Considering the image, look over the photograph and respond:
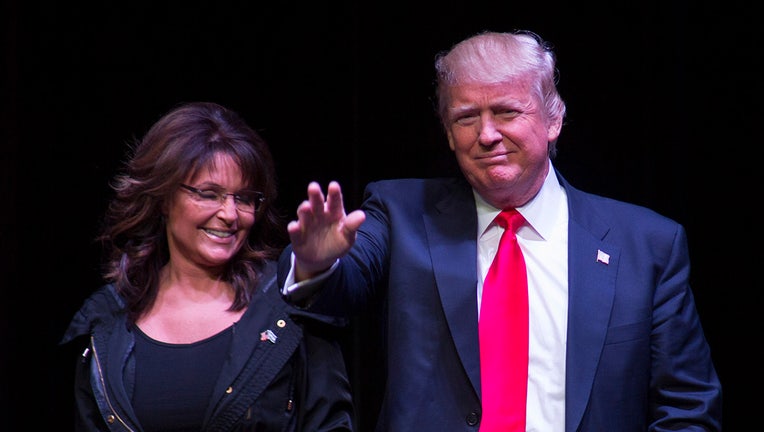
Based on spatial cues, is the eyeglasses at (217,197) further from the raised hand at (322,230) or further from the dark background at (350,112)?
the raised hand at (322,230)

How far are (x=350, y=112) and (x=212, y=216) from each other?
2.71 feet

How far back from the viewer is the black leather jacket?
2.39 metres

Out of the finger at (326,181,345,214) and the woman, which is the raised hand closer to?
the finger at (326,181,345,214)

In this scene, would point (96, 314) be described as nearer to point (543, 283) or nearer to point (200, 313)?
point (200, 313)

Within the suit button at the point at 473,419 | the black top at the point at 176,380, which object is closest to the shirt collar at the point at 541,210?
the suit button at the point at 473,419

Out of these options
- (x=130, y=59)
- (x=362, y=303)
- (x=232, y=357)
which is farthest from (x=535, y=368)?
(x=130, y=59)

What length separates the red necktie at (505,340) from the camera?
7.06 ft

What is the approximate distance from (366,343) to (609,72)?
1.13m

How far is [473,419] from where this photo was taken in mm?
2141

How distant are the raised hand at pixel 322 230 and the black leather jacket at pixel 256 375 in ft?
1.73

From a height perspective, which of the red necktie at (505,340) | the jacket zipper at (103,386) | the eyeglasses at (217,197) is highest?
the eyeglasses at (217,197)

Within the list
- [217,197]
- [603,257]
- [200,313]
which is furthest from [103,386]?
[603,257]

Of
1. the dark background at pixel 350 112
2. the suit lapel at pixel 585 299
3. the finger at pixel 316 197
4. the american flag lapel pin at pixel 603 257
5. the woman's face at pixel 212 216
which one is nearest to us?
the finger at pixel 316 197

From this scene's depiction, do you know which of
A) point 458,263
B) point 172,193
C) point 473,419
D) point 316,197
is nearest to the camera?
point 316,197
